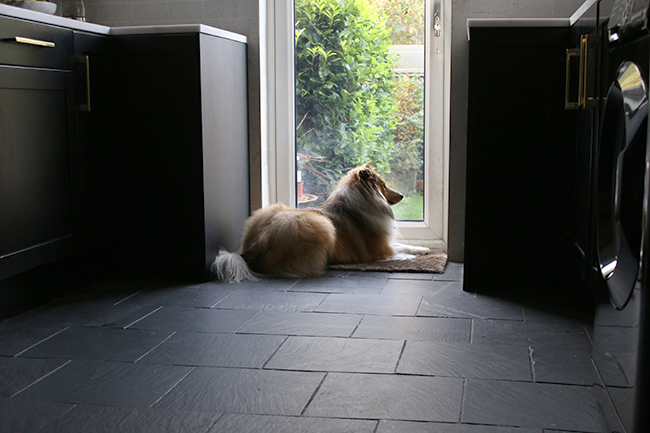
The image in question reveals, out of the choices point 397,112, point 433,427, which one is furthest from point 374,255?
point 433,427

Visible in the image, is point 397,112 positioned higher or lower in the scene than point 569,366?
higher

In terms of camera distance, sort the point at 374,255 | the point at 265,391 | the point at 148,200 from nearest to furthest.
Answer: the point at 265,391 < the point at 148,200 < the point at 374,255

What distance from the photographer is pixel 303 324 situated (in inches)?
96.1

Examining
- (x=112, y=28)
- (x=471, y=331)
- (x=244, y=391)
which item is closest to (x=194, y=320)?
(x=244, y=391)

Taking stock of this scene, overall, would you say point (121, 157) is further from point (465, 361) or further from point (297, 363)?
point (465, 361)

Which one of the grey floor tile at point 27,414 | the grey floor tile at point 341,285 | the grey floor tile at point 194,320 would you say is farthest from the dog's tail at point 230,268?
the grey floor tile at point 27,414

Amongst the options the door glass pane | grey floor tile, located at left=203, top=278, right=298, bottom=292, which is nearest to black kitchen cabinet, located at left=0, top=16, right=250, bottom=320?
grey floor tile, located at left=203, top=278, right=298, bottom=292

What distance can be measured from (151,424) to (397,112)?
9.02 feet

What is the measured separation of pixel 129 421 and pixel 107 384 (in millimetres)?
280

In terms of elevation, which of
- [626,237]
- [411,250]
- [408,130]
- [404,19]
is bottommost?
[411,250]

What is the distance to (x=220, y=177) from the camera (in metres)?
3.29

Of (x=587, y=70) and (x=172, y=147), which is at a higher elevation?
(x=587, y=70)

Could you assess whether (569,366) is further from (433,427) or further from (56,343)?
(56,343)

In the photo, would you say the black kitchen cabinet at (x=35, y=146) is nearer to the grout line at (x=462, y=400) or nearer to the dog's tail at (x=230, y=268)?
the dog's tail at (x=230, y=268)
